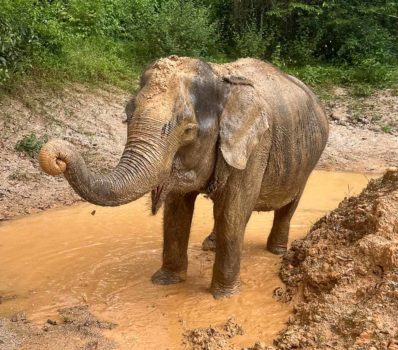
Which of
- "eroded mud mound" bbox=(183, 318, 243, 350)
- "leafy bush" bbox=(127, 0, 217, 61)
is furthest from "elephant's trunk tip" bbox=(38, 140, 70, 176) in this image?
"leafy bush" bbox=(127, 0, 217, 61)

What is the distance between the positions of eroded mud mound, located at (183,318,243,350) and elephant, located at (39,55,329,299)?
1.97 ft

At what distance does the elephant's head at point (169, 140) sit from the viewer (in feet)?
13.7

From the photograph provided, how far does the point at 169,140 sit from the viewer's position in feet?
15.1

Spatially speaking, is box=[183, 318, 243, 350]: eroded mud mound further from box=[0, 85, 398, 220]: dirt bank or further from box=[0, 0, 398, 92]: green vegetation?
box=[0, 0, 398, 92]: green vegetation

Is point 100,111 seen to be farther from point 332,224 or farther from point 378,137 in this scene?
point 332,224

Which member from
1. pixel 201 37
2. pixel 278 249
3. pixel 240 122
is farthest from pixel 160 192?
pixel 201 37

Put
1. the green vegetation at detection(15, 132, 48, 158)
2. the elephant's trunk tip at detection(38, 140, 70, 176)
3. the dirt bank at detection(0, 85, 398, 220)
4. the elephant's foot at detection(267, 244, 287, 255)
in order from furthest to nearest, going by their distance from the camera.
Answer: the green vegetation at detection(15, 132, 48, 158), the dirt bank at detection(0, 85, 398, 220), the elephant's foot at detection(267, 244, 287, 255), the elephant's trunk tip at detection(38, 140, 70, 176)

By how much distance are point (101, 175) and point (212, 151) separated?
1.17 metres

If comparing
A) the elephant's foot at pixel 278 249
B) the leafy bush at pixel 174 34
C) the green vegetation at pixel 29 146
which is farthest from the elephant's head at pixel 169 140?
the leafy bush at pixel 174 34

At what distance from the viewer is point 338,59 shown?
57.0 ft

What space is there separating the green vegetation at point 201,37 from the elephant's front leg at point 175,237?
5.81 meters

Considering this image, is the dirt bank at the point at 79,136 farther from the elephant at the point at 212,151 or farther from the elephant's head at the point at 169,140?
the elephant's head at the point at 169,140

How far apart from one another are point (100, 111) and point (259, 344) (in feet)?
26.1

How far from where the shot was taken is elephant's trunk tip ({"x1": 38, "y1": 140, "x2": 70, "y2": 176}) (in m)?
4.00
